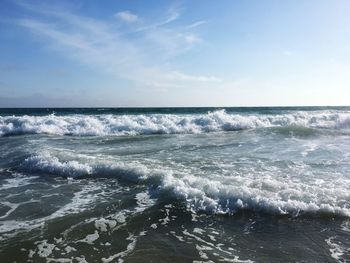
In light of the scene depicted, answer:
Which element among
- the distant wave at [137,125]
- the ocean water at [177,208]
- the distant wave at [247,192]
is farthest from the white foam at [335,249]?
the distant wave at [137,125]

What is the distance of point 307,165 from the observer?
12164 mm

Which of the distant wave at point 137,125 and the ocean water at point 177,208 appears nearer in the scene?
the ocean water at point 177,208

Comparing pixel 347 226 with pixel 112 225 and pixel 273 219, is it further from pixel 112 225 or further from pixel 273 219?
pixel 112 225

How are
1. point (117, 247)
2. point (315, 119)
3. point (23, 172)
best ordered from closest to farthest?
point (117, 247), point (23, 172), point (315, 119)

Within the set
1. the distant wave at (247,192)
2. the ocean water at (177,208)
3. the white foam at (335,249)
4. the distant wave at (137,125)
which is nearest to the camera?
the white foam at (335,249)

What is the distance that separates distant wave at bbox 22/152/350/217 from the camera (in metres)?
7.46

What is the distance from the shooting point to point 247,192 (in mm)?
Result: 8086

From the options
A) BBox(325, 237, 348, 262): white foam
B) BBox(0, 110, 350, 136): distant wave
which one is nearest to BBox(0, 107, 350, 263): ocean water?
BBox(325, 237, 348, 262): white foam

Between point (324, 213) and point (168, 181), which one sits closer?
point (324, 213)

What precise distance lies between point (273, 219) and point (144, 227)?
250 centimetres

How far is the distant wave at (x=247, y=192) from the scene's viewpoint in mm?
7457

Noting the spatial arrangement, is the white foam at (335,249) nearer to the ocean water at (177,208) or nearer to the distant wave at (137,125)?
the ocean water at (177,208)

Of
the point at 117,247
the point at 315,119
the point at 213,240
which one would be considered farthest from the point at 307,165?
the point at 315,119

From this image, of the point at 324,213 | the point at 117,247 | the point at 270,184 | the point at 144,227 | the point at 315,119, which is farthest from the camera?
the point at 315,119
